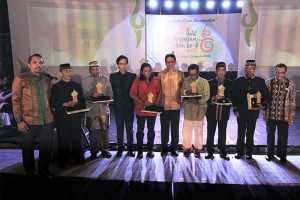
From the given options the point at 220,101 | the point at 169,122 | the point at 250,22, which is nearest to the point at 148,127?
the point at 169,122

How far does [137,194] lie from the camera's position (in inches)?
137

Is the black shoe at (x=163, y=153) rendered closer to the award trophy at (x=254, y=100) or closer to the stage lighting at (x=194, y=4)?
the award trophy at (x=254, y=100)

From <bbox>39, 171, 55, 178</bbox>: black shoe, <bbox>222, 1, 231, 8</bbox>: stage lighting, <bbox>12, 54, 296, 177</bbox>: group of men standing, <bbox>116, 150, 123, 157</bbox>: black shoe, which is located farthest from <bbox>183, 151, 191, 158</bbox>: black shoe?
<bbox>222, 1, 231, 8</bbox>: stage lighting

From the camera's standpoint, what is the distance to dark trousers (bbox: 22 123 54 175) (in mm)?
3914

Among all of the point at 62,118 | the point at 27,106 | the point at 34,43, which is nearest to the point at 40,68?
the point at 27,106

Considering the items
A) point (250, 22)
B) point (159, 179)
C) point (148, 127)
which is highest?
point (250, 22)

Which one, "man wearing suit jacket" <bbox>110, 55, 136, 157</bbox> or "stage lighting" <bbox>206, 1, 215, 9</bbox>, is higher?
"stage lighting" <bbox>206, 1, 215, 9</bbox>

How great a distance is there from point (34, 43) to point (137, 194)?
6.26m

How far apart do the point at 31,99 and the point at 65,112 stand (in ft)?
1.79

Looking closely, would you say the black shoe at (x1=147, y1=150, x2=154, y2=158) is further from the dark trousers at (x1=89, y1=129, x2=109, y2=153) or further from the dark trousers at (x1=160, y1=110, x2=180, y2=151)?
the dark trousers at (x1=89, y1=129, x2=109, y2=153)

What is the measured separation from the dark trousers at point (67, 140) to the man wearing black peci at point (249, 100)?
2641mm

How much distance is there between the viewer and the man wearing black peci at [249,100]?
4.29m

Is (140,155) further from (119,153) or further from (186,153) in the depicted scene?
(186,153)

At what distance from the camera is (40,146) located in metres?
4.00
